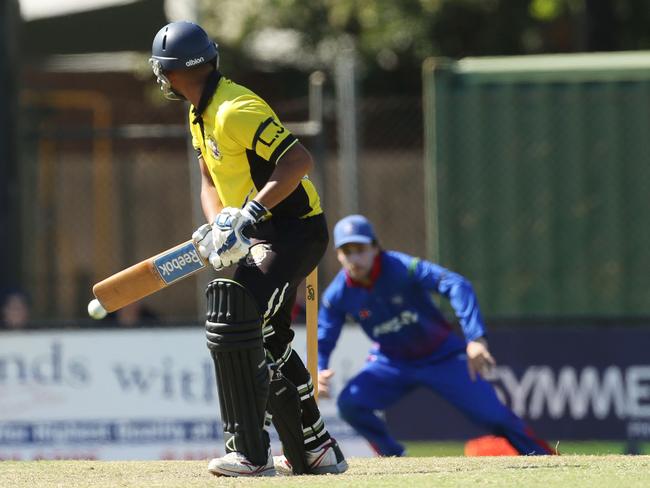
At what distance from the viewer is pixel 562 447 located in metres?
10.8

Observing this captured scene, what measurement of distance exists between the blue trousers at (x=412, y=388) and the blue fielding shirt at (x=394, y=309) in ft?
0.31

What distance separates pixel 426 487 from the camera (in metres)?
5.74

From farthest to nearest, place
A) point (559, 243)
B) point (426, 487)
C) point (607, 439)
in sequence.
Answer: point (559, 243)
point (607, 439)
point (426, 487)

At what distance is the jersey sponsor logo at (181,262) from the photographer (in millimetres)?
6094

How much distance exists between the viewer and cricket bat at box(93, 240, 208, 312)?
6.10 meters

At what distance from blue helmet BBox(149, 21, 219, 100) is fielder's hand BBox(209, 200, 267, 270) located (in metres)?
0.70

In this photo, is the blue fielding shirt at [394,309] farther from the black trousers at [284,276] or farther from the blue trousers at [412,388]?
the black trousers at [284,276]

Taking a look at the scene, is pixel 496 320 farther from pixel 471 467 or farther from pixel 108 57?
pixel 108 57

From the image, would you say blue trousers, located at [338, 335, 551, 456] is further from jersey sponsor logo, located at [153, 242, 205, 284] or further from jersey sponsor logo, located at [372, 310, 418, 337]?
jersey sponsor logo, located at [153, 242, 205, 284]

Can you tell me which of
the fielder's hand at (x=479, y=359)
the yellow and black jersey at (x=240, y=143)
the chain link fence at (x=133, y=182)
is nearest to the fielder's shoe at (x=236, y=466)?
the yellow and black jersey at (x=240, y=143)

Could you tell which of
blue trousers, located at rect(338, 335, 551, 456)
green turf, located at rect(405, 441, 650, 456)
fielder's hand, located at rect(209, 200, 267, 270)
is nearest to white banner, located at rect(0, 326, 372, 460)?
green turf, located at rect(405, 441, 650, 456)

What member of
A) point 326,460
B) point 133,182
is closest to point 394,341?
point 326,460

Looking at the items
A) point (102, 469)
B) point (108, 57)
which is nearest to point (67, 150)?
point (108, 57)

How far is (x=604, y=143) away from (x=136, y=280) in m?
7.45
